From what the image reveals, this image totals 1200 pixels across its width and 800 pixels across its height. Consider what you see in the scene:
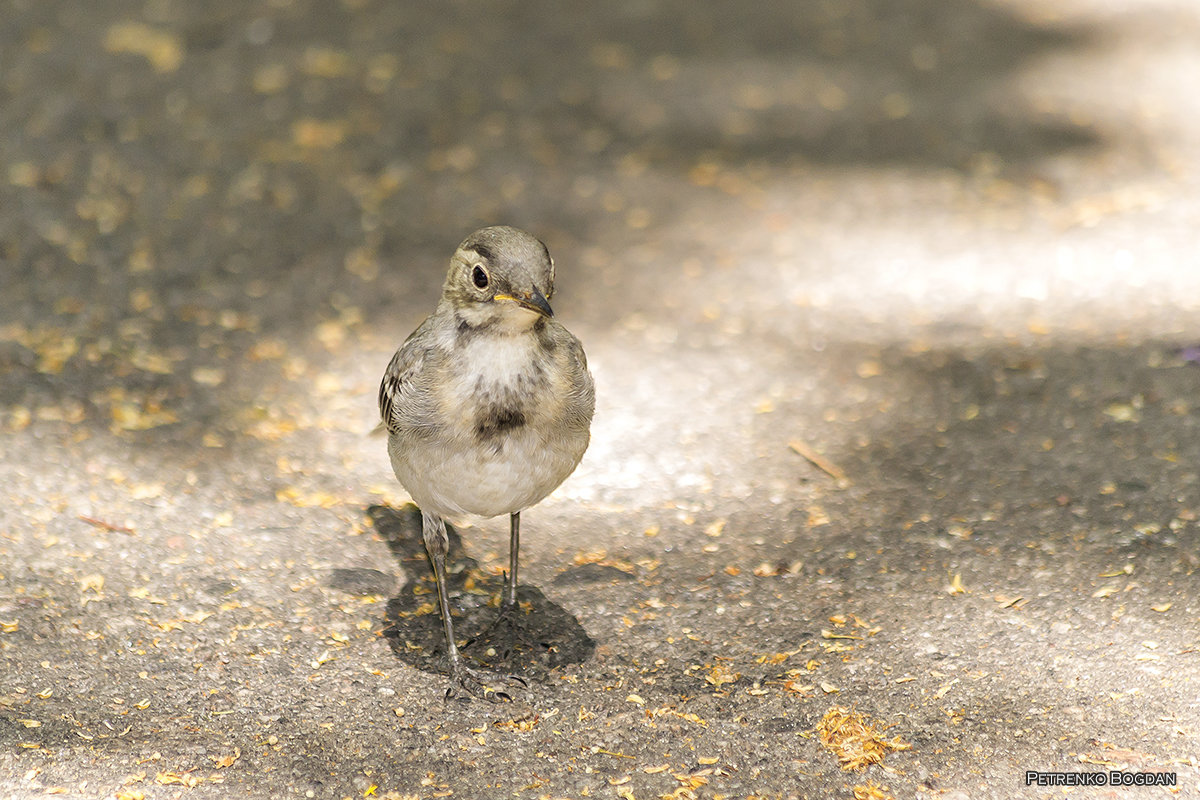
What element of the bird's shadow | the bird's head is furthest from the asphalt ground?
the bird's head

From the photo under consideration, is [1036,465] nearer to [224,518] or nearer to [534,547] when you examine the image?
[534,547]

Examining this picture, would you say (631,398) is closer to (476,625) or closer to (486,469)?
(476,625)

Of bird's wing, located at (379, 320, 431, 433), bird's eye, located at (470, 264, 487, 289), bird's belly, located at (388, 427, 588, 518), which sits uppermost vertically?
bird's eye, located at (470, 264, 487, 289)

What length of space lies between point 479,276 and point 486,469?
632 millimetres

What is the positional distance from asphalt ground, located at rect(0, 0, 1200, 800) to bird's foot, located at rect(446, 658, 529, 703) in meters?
0.11

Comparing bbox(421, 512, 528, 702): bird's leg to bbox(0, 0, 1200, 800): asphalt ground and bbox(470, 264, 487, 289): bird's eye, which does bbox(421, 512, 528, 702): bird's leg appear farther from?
bbox(470, 264, 487, 289): bird's eye

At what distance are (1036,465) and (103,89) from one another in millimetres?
7114

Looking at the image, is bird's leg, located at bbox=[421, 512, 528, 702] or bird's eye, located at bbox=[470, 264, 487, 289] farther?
bird's leg, located at bbox=[421, 512, 528, 702]

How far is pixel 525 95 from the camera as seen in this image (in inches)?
379

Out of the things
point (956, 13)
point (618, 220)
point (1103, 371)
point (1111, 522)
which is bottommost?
point (1111, 522)

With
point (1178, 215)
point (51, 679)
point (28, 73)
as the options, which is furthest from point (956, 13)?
point (51, 679)

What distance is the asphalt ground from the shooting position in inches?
164

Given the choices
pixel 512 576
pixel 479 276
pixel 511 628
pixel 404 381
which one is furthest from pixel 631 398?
pixel 479 276

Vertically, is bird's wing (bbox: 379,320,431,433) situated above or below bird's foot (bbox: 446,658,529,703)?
above
